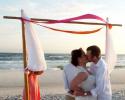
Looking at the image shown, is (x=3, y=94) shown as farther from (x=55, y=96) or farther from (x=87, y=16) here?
(x=87, y=16)

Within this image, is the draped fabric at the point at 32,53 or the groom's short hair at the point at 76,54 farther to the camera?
the draped fabric at the point at 32,53

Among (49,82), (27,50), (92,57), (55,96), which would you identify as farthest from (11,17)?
(49,82)

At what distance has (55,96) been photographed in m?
11.5

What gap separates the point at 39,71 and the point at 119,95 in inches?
261

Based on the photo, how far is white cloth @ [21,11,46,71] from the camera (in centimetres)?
528

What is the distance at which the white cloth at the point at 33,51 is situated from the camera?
17.3ft

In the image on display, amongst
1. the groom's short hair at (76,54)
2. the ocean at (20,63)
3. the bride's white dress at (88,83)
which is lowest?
the ocean at (20,63)

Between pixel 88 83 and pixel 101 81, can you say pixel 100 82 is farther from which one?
pixel 88 83

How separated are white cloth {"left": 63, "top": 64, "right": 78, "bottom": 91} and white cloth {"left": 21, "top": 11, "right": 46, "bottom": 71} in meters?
0.35

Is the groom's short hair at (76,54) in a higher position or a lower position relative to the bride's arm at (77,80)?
higher

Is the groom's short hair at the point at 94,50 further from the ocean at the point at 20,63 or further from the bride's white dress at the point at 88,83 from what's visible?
the ocean at the point at 20,63

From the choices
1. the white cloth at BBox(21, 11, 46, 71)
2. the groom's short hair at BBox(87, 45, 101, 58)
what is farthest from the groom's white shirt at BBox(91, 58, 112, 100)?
the white cloth at BBox(21, 11, 46, 71)

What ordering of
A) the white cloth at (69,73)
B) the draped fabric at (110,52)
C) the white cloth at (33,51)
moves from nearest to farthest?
1. the white cloth at (69,73)
2. the white cloth at (33,51)
3. the draped fabric at (110,52)

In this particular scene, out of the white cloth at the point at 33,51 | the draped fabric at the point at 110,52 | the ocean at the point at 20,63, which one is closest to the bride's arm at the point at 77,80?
the white cloth at the point at 33,51
